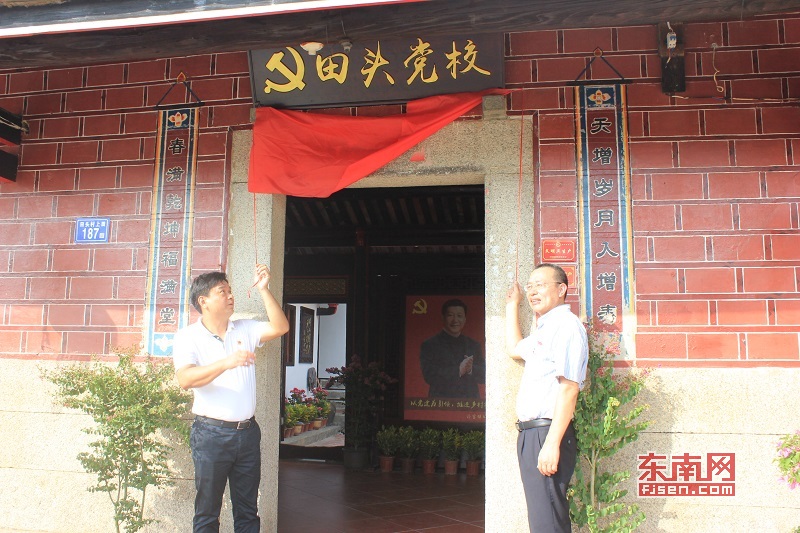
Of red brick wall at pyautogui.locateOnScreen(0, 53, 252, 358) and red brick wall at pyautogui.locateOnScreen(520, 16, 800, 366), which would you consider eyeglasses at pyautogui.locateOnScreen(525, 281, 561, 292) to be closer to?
red brick wall at pyautogui.locateOnScreen(520, 16, 800, 366)

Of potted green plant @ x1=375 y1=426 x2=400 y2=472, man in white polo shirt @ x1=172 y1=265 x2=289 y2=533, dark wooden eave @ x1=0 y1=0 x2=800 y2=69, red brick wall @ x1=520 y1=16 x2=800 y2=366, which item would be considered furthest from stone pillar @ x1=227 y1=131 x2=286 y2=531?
potted green plant @ x1=375 y1=426 x2=400 y2=472

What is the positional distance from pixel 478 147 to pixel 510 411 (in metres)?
1.45

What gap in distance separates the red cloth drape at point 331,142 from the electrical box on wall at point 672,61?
2.81ft

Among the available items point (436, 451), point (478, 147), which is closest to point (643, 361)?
point (478, 147)

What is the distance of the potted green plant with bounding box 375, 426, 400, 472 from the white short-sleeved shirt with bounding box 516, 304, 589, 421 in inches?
182

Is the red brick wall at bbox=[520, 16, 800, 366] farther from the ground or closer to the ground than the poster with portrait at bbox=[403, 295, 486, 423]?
farther from the ground

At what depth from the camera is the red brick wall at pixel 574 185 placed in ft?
12.1

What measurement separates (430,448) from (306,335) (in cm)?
732

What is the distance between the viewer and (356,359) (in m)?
7.95

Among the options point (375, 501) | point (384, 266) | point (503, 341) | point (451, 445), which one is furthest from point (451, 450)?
point (503, 341)

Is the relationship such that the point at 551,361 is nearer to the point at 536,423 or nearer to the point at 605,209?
the point at 536,423

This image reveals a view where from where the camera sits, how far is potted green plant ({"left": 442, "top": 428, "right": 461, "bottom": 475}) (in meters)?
7.53

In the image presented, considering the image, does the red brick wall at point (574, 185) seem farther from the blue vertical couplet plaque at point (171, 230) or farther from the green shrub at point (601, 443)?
the green shrub at point (601, 443)

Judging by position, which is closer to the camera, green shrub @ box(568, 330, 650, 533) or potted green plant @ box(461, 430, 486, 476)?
green shrub @ box(568, 330, 650, 533)
